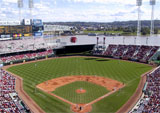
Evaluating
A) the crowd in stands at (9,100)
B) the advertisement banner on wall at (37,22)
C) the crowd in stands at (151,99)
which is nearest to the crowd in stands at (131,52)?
the crowd in stands at (151,99)

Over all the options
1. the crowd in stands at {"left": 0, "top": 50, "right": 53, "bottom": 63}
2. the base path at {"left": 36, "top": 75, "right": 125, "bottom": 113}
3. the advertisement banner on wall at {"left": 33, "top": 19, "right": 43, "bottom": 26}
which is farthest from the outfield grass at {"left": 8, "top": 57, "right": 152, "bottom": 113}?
the advertisement banner on wall at {"left": 33, "top": 19, "right": 43, "bottom": 26}

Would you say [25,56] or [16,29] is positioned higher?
[16,29]

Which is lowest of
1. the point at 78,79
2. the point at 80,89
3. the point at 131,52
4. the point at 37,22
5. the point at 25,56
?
the point at 80,89

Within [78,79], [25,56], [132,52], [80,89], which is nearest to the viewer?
[80,89]

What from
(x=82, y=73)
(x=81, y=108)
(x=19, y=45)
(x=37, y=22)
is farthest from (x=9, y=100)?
(x=37, y=22)

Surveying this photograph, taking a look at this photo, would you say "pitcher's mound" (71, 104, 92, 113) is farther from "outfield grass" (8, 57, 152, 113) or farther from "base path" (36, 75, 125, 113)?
"outfield grass" (8, 57, 152, 113)

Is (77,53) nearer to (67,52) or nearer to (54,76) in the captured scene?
(67,52)

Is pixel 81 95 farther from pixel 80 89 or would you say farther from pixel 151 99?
pixel 151 99
